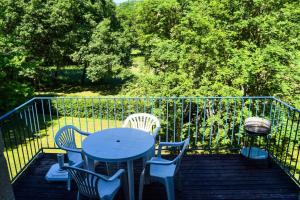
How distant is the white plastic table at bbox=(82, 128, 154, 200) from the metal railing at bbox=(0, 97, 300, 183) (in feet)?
1.77

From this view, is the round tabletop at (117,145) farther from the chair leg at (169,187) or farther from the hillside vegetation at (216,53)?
the hillside vegetation at (216,53)

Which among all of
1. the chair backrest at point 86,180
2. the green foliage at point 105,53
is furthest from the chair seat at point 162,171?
the green foliage at point 105,53

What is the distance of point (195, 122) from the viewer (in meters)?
10.2

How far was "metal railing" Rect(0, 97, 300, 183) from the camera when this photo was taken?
163 inches

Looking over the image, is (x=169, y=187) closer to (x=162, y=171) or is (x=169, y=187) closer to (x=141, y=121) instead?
(x=162, y=171)

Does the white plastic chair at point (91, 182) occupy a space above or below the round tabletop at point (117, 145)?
below

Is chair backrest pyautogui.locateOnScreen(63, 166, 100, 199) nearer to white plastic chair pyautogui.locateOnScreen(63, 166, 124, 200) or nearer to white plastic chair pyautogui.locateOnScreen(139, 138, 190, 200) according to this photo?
white plastic chair pyautogui.locateOnScreen(63, 166, 124, 200)

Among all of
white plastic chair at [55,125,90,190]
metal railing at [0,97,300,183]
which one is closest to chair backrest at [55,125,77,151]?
white plastic chair at [55,125,90,190]

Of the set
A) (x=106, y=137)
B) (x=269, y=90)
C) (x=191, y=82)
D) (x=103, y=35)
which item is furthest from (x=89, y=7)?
(x=106, y=137)

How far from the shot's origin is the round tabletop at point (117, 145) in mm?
2903

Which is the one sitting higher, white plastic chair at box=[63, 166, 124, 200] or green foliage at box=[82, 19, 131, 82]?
green foliage at box=[82, 19, 131, 82]

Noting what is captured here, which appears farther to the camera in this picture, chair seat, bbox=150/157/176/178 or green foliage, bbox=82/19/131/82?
green foliage, bbox=82/19/131/82

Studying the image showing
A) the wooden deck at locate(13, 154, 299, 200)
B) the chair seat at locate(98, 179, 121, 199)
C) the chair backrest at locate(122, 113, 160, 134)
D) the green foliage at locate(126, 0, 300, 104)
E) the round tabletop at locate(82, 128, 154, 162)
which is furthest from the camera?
the green foliage at locate(126, 0, 300, 104)

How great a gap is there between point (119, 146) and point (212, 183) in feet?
4.80
